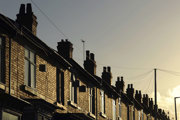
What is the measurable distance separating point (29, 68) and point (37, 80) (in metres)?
1.21

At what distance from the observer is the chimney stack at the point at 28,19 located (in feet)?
88.5

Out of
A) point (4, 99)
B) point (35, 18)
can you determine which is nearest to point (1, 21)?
point (4, 99)

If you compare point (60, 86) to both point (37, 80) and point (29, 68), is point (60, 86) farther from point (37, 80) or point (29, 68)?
point (29, 68)

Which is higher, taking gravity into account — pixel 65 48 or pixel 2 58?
pixel 65 48

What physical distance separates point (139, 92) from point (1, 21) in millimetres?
49786

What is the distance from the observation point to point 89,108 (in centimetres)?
3791

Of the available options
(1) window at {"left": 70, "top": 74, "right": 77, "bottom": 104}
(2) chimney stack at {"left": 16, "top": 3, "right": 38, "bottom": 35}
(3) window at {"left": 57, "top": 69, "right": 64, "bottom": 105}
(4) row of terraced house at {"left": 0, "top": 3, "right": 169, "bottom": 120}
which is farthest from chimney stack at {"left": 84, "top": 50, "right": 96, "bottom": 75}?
Result: (2) chimney stack at {"left": 16, "top": 3, "right": 38, "bottom": 35}

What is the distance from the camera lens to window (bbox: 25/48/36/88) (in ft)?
83.1

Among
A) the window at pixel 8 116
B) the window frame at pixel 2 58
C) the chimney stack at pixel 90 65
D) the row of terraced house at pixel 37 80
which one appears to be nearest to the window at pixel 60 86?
the row of terraced house at pixel 37 80

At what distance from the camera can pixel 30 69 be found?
25641mm

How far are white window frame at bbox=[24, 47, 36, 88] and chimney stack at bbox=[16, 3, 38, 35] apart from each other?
1578 millimetres

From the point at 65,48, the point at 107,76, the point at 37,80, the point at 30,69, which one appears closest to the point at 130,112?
the point at 107,76

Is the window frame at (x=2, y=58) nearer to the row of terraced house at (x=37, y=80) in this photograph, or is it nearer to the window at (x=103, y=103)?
the row of terraced house at (x=37, y=80)

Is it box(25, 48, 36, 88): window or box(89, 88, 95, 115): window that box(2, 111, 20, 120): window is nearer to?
box(25, 48, 36, 88): window
